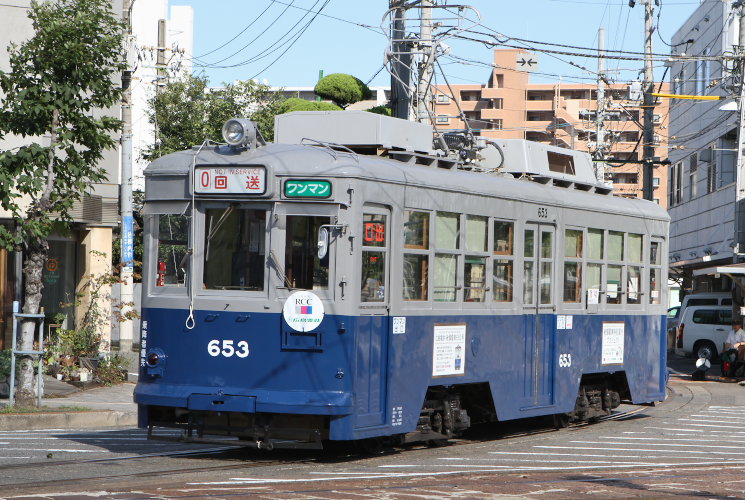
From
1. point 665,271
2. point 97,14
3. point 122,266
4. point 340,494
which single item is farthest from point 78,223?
point 340,494

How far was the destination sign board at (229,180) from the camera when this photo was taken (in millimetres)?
11100

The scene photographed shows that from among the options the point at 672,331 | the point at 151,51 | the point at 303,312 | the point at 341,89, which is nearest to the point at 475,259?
the point at 303,312

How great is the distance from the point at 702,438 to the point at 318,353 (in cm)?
646

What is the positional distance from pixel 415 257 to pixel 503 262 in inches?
68.4

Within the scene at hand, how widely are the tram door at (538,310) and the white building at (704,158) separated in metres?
20.2

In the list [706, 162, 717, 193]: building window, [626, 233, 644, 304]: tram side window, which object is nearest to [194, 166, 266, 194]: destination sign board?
[626, 233, 644, 304]: tram side window

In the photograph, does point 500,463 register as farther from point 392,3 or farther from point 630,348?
point 392,3

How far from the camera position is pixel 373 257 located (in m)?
11.3

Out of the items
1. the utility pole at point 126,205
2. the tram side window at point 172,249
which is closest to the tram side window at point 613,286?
the tram side window at point 172,249

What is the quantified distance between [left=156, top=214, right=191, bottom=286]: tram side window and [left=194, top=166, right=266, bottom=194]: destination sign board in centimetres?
37

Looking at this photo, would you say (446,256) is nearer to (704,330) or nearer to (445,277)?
(445,277)

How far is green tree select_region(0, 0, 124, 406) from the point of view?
16234mm

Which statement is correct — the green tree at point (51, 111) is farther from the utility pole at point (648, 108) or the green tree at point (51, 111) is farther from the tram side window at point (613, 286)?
the utility pole at point (648, 108)

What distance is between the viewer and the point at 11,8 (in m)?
22.5
